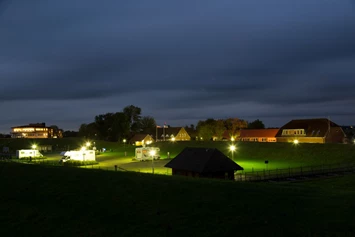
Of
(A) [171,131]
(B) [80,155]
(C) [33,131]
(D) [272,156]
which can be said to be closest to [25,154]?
(B) [80,155]

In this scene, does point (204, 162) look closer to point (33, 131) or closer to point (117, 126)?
point (117, 126)

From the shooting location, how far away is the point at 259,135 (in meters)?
111

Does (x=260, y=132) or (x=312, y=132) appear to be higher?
(x=260, y=132)

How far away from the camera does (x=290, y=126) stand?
98312mm

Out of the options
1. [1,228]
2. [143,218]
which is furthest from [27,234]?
[143,218]

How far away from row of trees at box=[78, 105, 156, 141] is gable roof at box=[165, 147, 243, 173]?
321 ft

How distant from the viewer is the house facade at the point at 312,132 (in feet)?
282

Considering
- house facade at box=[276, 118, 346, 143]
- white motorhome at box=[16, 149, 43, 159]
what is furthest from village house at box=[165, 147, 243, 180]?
house facade at box=[276, 118, 346, 143]

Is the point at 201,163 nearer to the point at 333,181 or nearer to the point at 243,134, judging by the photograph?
the point at 333,181

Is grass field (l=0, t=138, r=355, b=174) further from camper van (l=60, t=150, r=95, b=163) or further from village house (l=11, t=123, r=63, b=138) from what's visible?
village house (l=11, t=123, r=63, b=138)

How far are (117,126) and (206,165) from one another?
10356 cm

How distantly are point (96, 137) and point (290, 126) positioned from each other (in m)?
95.3

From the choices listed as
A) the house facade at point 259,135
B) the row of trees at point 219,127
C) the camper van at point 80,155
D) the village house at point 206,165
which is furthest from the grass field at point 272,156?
the house facade at point 259,135

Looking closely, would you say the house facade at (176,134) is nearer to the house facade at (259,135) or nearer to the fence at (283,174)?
the house facade at (259,135)
